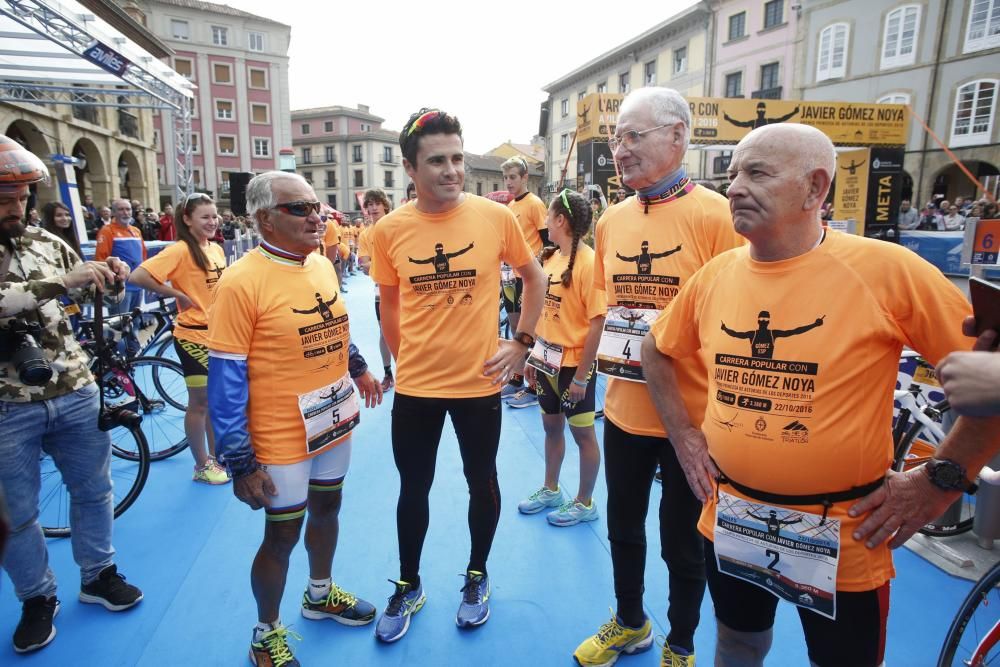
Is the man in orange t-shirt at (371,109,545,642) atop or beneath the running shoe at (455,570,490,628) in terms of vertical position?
atop

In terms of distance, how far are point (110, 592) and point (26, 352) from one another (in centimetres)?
129

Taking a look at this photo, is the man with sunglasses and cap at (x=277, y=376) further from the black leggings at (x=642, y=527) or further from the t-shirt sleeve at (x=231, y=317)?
the black leggings at (x=642, y=527)

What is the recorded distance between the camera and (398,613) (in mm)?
2525

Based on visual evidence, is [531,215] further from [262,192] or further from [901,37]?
[901,37]

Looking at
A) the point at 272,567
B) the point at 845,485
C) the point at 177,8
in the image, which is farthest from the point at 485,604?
the point at 177,8

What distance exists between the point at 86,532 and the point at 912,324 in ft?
11.1

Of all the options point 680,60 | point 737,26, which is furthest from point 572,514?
point 680,60

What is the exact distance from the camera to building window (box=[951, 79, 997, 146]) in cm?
1859

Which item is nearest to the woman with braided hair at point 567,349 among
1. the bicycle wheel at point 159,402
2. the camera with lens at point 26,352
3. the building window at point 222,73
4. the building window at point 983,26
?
the camera with lens at point 26,352

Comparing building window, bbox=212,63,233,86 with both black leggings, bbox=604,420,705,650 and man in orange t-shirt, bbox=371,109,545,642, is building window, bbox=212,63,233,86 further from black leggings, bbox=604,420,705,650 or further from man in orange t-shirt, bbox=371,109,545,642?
black leggings, bbox=604,420,705,650

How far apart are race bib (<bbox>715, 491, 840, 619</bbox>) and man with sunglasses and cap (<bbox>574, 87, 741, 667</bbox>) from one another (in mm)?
496

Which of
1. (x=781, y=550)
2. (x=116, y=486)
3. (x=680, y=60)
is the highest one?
(x=680, y=60)

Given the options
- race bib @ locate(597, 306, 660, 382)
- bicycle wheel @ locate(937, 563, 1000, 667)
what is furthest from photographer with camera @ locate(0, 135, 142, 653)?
bicycle wheel @ locate(937, 563, 1000, 667)

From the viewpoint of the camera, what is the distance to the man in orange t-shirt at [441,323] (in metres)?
2.33
